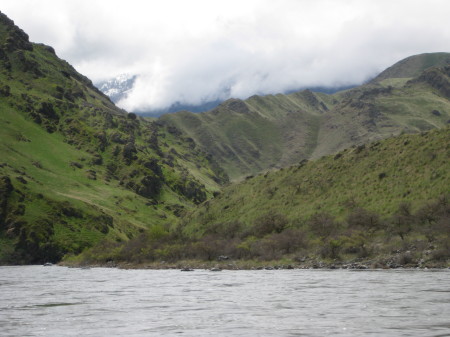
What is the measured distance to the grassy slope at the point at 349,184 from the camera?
101000mm

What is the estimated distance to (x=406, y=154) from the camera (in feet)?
375

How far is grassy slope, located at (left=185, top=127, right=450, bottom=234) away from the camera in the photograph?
101 meters

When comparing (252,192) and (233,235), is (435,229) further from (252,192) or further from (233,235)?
(252,192)

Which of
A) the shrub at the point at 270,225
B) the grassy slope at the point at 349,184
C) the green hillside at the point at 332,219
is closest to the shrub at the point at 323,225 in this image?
the green hillside at the point at 332,219

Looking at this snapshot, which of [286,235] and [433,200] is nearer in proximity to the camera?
[433,200]

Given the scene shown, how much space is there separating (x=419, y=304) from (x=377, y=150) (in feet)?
339

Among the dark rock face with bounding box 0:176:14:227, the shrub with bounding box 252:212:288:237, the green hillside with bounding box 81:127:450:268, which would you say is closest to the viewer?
the green hillside with bounding box 81:127:450:268

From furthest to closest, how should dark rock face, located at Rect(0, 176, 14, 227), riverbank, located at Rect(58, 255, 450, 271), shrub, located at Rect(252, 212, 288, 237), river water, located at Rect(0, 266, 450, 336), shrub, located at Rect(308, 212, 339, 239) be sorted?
dark rock face, located at Rect(0, 176, 14, 227), shrub, located at Rect(252, 212, 288, 237), shrub, located at Rect(308, 212, 339, 239), riverbank, located at Rect(58, 255, 450, 271), river water, located at Rect(0, 266, 450, 336)

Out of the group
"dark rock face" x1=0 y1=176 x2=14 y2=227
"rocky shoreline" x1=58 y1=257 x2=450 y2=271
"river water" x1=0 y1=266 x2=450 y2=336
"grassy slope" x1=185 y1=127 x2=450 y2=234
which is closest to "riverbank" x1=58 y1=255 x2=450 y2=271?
"rocky shoreline" x1=58 y1=257 x2=450 y2=271

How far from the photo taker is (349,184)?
119 m

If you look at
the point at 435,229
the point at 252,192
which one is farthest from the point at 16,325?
the point at 252,192

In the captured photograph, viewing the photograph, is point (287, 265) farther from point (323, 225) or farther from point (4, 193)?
point (4, 193)

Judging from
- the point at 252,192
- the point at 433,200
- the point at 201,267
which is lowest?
the point at 201,267

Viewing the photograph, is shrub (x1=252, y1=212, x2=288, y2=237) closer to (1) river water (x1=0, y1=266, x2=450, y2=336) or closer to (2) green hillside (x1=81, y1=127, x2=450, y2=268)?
(2) green hillside (x1=81, y1=127, x2=450, y2=268)
